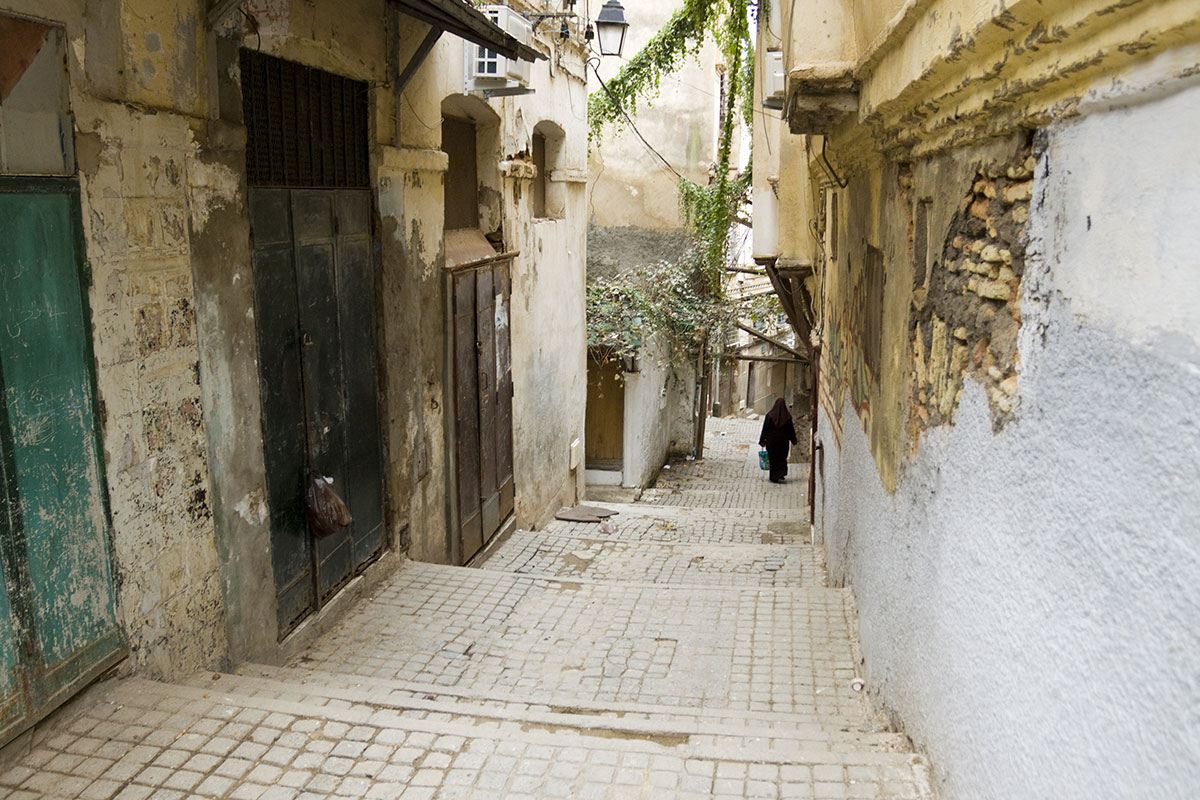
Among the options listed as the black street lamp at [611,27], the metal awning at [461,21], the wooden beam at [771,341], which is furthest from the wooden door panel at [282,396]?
the wooden beam at [771,341]

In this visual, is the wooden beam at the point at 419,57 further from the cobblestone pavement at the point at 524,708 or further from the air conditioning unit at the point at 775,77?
the cobblestone pavement at the point at 524,708

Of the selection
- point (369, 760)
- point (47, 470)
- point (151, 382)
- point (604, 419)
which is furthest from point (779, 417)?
point (47, 470)

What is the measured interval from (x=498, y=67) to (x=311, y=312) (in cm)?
303

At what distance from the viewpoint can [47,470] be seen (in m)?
3.60

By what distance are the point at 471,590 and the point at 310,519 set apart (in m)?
1.42

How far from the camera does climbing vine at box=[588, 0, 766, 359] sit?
1399cm

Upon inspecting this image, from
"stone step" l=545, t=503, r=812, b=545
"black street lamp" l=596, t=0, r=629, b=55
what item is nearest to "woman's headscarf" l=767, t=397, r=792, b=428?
"stone step" l=545, t=503, r=812, b=545

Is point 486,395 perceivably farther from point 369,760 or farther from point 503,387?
point 369,760

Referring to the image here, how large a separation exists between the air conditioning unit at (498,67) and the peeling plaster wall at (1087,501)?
4987mm

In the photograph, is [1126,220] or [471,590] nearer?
[1126,220]

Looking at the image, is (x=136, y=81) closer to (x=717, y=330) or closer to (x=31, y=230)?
(x=31, y=230)

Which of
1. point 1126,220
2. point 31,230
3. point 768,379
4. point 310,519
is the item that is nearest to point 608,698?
point 310,519

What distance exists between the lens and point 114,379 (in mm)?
3949

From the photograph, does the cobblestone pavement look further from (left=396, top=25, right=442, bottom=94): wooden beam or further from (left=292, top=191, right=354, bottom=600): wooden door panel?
(left=396, top=25, right=442, bottom=94): wooden beam
